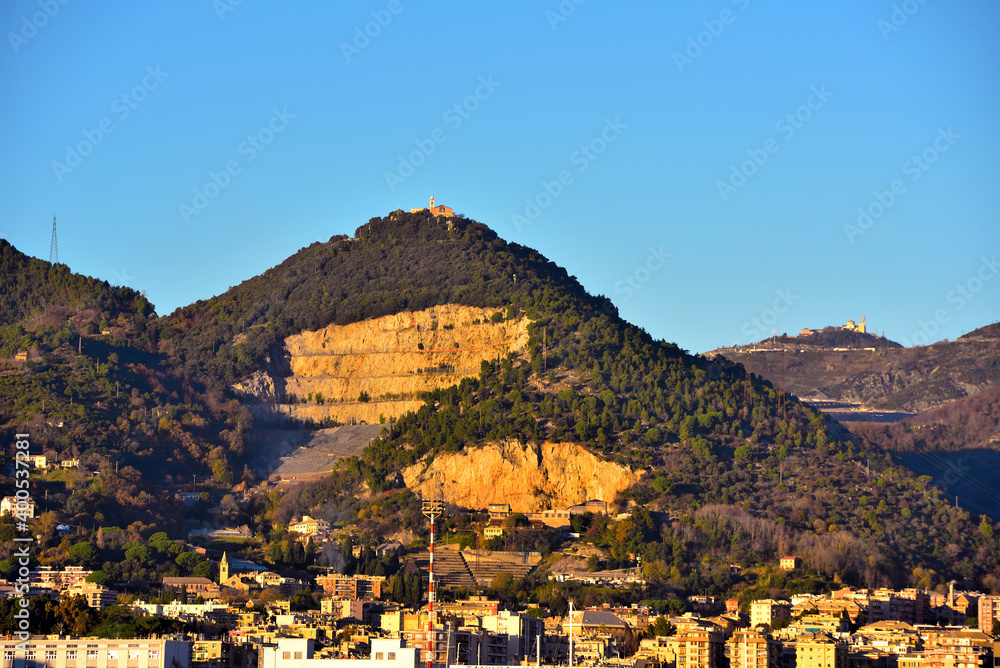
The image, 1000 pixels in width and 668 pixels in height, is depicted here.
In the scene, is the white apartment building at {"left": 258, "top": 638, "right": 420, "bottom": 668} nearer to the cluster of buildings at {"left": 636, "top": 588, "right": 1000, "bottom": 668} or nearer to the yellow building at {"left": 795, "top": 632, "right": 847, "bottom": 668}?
the cluster of buildings at {"left": 636, "top": 588, "right": 1000, "bottom": 668}

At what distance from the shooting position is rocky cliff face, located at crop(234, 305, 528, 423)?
144m

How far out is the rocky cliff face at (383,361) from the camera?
472ft

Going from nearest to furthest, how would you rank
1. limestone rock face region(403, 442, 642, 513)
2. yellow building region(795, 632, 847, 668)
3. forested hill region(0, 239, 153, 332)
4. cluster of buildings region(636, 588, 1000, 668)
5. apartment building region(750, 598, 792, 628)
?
yellow building region(795, 632, 847, 668) → cluster of buildings region(636, 588, 1000, 668) → apartment building region(750, 598, 792, 628) → limestone rock face region(403, 442, 642, 513) → forested hill region(0, 239, 153, 332)

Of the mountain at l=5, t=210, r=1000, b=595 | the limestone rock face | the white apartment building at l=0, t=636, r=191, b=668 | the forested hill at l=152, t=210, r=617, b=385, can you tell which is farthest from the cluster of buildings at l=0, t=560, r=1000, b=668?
the forested hill at l=152, t=210, r=617, b=385

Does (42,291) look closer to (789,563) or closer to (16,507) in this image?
(16,507)

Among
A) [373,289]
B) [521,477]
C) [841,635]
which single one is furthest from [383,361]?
[841,635]

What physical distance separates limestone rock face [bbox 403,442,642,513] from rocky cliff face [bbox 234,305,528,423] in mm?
15480

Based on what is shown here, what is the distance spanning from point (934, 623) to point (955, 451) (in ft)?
191

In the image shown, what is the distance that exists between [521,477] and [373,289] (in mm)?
31661

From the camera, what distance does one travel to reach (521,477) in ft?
412

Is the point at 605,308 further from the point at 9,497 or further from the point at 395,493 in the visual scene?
the point at 9,497

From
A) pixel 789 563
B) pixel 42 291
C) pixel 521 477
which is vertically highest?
pixel 42 291

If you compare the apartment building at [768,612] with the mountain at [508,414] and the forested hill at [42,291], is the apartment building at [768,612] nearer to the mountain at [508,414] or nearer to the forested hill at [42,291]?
the mountain at [508,414]

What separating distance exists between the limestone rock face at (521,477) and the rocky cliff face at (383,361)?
1548 centimetres
